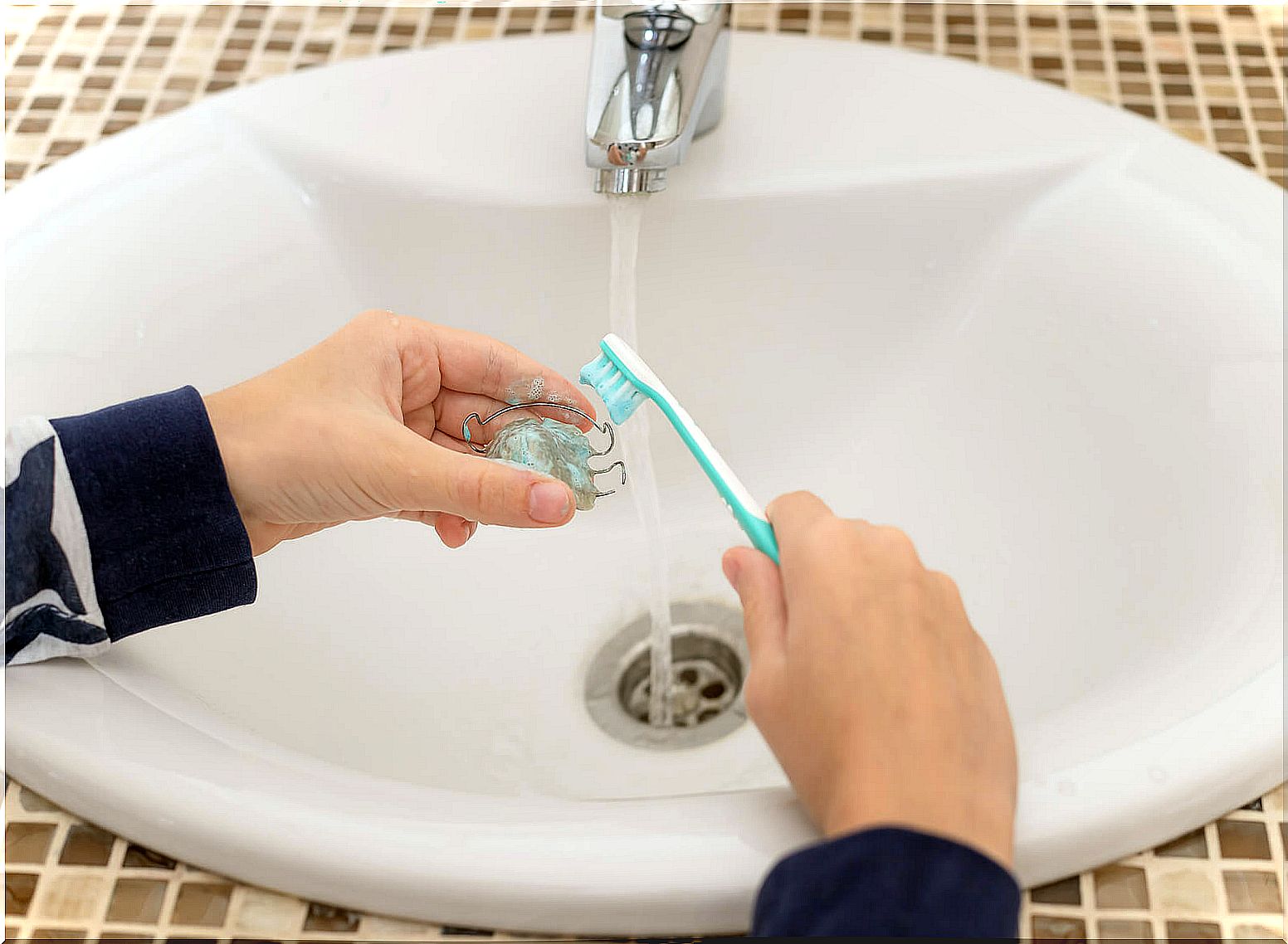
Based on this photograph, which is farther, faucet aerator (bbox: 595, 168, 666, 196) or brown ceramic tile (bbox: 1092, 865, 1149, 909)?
faucet aerator (bbox: 595, 168, 666, 196)

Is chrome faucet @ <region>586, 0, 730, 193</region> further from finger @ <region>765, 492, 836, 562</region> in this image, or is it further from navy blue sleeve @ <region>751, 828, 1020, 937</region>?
navy blue sleeve @ <region>751, 828, 1020, 937</region>

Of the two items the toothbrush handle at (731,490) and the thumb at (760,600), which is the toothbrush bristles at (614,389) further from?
the thumb at (760,600)

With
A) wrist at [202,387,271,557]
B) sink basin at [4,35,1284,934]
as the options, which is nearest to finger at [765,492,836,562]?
sink basin at [4,35,1284,934]

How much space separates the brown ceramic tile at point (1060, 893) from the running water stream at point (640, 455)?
29cm

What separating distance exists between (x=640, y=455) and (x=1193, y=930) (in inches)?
15.6

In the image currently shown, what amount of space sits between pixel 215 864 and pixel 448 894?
81 millimetres

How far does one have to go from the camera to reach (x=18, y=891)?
39 cm

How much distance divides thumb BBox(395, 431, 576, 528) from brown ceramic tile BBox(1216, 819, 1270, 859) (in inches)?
10.3

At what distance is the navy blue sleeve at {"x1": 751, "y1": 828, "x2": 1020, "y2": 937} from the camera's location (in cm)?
32

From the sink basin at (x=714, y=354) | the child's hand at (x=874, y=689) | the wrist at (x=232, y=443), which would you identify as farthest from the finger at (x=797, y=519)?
the wrist at (x=232, y=443)

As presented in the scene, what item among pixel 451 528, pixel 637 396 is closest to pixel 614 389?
pixel 637 396

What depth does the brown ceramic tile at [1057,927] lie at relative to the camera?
0.37 metres

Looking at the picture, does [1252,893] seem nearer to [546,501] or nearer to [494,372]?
[546,501]

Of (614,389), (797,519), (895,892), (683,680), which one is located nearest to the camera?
(895,892)
